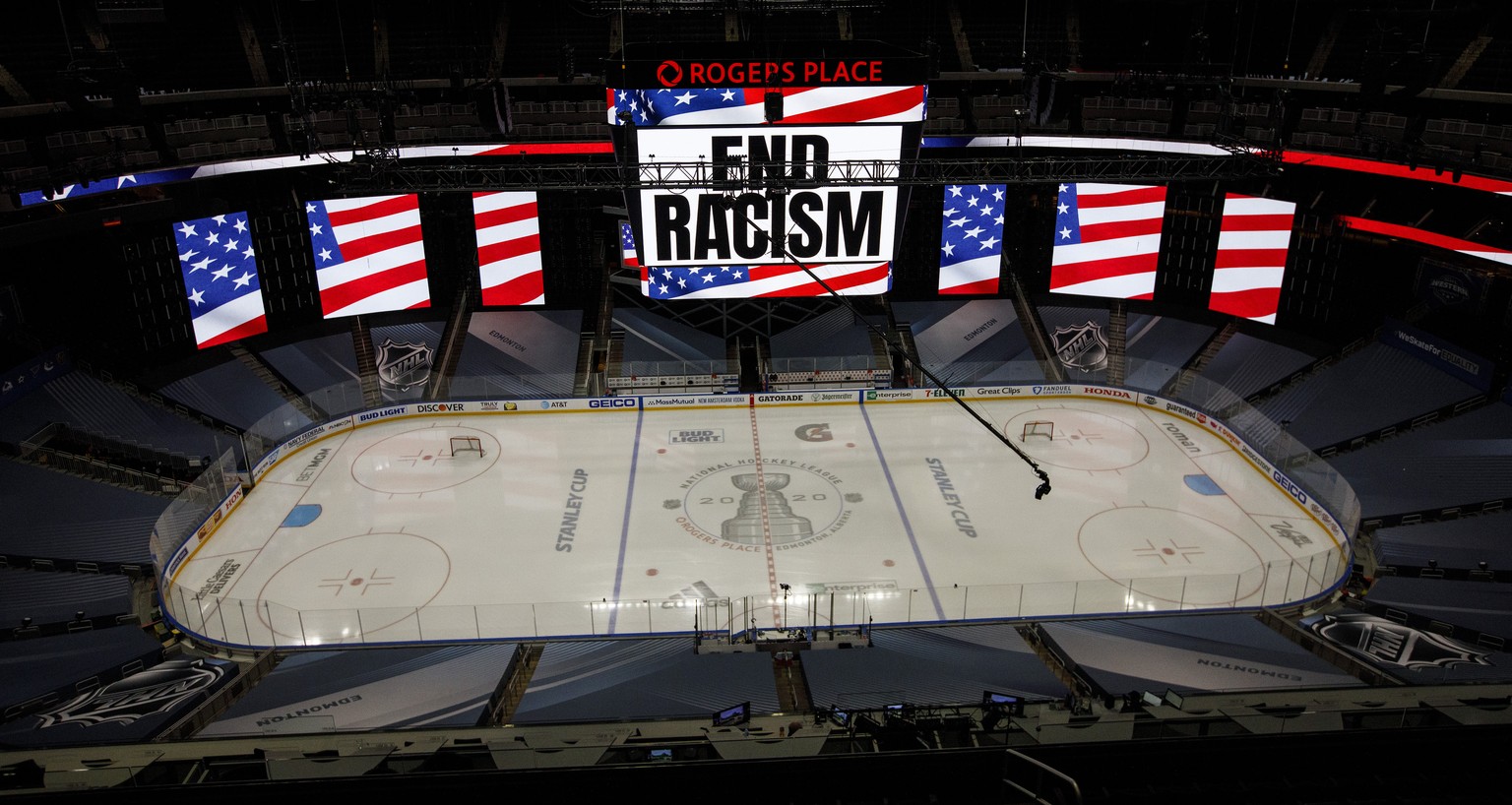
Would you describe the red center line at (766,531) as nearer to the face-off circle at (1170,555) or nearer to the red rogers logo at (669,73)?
the face-off circle at (1170,555)

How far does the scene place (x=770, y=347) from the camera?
26922 mm

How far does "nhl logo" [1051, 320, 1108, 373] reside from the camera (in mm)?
25812

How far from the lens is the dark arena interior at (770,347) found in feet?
27.4

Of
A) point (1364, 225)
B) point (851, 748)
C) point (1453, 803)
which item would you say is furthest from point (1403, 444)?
point (851, 748)

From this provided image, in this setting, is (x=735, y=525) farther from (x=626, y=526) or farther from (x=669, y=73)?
(x=669, y=73)

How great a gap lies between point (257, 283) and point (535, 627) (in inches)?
612

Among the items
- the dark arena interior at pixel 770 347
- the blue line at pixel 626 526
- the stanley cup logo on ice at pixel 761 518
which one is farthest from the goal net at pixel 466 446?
the stanley cup logo on ice at pixel 761 518

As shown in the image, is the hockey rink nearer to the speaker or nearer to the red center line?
the red center line

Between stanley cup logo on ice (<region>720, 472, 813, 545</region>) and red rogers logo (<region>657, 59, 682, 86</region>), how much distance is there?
28.1 feet

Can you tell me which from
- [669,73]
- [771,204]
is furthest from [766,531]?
[669,73]

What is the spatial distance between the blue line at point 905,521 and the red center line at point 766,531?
2.54 m

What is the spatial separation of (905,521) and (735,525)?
3.39m

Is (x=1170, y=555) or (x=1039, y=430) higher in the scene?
(x=1039, y=430)

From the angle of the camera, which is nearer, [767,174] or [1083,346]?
[767,174]
